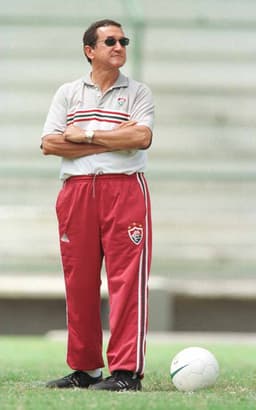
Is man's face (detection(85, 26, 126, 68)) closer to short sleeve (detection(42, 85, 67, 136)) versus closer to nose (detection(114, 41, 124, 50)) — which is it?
nose (detection(114, 41, 124, 50))

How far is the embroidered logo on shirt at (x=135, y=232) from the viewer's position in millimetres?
7648

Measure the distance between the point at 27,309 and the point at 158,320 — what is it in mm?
1738

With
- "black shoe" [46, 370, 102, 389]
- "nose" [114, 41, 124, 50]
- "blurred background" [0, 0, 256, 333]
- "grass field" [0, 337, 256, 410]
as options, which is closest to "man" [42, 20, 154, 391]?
"nose" [114, 41, 124, 50]

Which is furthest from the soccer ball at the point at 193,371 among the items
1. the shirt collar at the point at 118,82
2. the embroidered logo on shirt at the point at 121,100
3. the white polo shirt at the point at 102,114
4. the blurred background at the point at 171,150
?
the blurred background at the point at 171,150

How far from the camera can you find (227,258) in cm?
1756

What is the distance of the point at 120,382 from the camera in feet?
25.1

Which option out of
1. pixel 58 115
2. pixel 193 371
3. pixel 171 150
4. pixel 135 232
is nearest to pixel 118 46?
pixel 58 115

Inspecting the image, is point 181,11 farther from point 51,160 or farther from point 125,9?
point 51,160

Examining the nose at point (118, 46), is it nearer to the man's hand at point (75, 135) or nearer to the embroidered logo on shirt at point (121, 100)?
the embroidered logo on shirt at point (121, 100)

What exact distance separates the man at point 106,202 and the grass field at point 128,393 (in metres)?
0.38

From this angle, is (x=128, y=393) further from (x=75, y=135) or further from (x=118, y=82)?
(x=118, y=82)

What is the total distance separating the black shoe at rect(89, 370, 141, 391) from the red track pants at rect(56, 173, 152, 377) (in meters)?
0.05

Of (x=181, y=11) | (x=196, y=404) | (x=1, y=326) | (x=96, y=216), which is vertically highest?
(x=181, y=11)

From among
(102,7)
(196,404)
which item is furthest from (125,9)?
(196,404)
